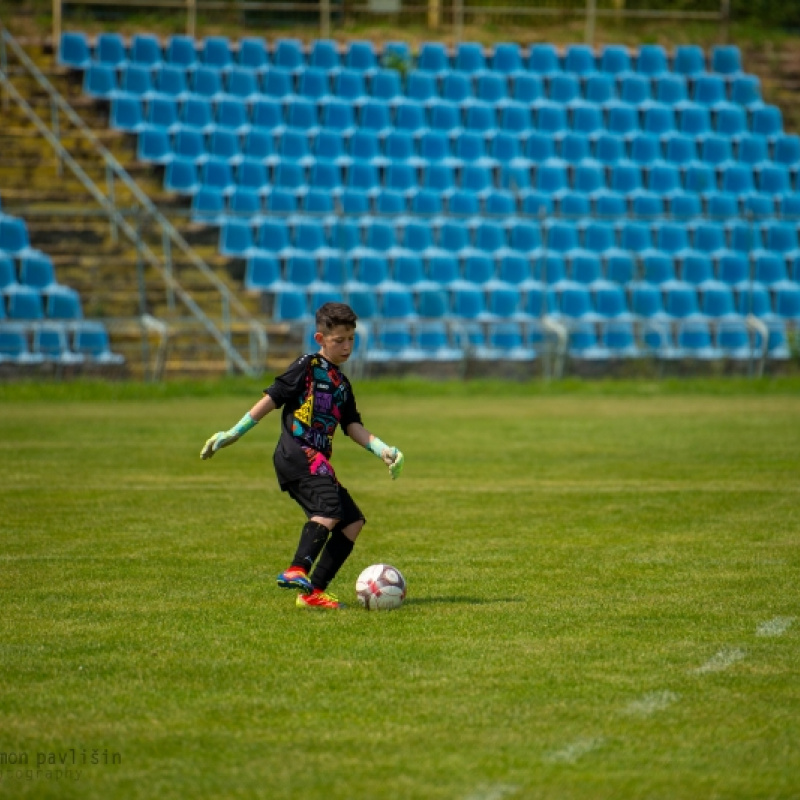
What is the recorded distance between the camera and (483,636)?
21.6ft

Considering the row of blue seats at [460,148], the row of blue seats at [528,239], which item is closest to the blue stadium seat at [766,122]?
the row of blue seats at [460,148]

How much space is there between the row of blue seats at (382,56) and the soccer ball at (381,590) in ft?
73.5

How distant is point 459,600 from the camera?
755 cm

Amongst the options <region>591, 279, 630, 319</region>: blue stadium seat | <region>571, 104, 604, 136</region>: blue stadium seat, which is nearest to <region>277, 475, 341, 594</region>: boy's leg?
<region>591, 279, 630, 319</region>: blue stadium seat

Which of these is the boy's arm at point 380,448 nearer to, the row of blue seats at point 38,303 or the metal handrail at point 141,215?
the metal handrail at point 141,215

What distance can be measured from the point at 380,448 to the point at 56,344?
50.5ft

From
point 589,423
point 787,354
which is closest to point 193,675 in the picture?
point 589,423

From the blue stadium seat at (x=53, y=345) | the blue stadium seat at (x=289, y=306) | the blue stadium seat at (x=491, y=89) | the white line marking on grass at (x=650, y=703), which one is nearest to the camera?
the white line marking on grass at (x=650, y=703)

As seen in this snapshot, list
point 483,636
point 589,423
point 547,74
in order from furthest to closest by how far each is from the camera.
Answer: point 547,74
point 589,423
point 483,636

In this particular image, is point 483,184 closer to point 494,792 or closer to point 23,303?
point 23,303

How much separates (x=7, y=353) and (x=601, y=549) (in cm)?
1449

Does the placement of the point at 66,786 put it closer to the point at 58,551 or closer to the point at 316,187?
the point at 58,551

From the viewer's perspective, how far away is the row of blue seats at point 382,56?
28.3 meters

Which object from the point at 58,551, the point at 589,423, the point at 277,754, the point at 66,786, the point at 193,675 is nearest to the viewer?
the point at 66,786
